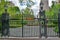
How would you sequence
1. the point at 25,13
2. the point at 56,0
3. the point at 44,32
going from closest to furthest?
the point at 44,32, the point at 25,13, the point at 56,0

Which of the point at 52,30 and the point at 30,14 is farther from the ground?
the point at 30,14

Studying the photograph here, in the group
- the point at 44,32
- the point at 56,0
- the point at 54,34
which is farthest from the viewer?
the point at 56,0

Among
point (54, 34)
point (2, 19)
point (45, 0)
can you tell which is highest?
point (45, 0)

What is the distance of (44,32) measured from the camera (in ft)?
39.5

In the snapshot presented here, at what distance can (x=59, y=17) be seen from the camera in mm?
12484

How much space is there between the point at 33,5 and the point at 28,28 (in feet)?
7.73

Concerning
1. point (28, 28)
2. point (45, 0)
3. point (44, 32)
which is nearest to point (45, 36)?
point (44, 32)

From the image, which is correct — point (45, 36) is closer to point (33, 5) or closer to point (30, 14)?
point (30, 14)

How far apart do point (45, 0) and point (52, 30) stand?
337 cm

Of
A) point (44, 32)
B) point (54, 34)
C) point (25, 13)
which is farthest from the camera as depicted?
point (25, 13)

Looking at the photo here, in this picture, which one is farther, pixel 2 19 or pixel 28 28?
pixel 28 28

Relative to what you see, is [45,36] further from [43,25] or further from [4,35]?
[4,35]

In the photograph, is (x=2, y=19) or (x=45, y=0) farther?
(x=45, y=0)

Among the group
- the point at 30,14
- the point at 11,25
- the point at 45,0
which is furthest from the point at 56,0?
the point at 11,25
